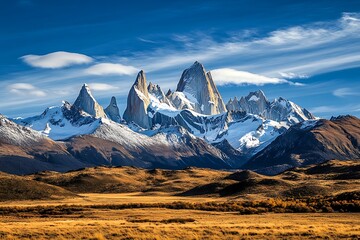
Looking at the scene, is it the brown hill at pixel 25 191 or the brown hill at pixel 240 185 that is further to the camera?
the brown hill at pixel 25 191

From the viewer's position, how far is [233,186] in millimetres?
145375

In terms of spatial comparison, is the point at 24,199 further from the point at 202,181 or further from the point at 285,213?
the point at 202,181

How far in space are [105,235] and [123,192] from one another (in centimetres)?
12465

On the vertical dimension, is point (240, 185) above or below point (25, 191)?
below

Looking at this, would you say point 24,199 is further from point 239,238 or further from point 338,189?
point 239,238

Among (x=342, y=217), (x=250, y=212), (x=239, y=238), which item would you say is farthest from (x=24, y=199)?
(x=239, y=238)

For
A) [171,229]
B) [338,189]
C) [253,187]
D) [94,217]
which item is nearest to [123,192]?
[253,187]

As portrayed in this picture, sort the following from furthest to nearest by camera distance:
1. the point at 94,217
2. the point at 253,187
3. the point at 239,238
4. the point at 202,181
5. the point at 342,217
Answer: the point at 202,181 < the point at 253,187 < the point at 94,217 < the point at 342,217 < the point at 239,238

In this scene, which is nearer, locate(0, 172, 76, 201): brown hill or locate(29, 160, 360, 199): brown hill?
locate(29, 160, 360, 199): brown hill

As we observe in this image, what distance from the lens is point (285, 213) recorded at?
7825cm

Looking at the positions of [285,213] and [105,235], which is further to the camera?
[285,213]

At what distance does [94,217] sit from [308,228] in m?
32.1

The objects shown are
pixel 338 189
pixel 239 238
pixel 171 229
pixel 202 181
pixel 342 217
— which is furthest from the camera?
pixel 202 181

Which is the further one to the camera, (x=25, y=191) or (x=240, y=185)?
(x=240, y=185)
